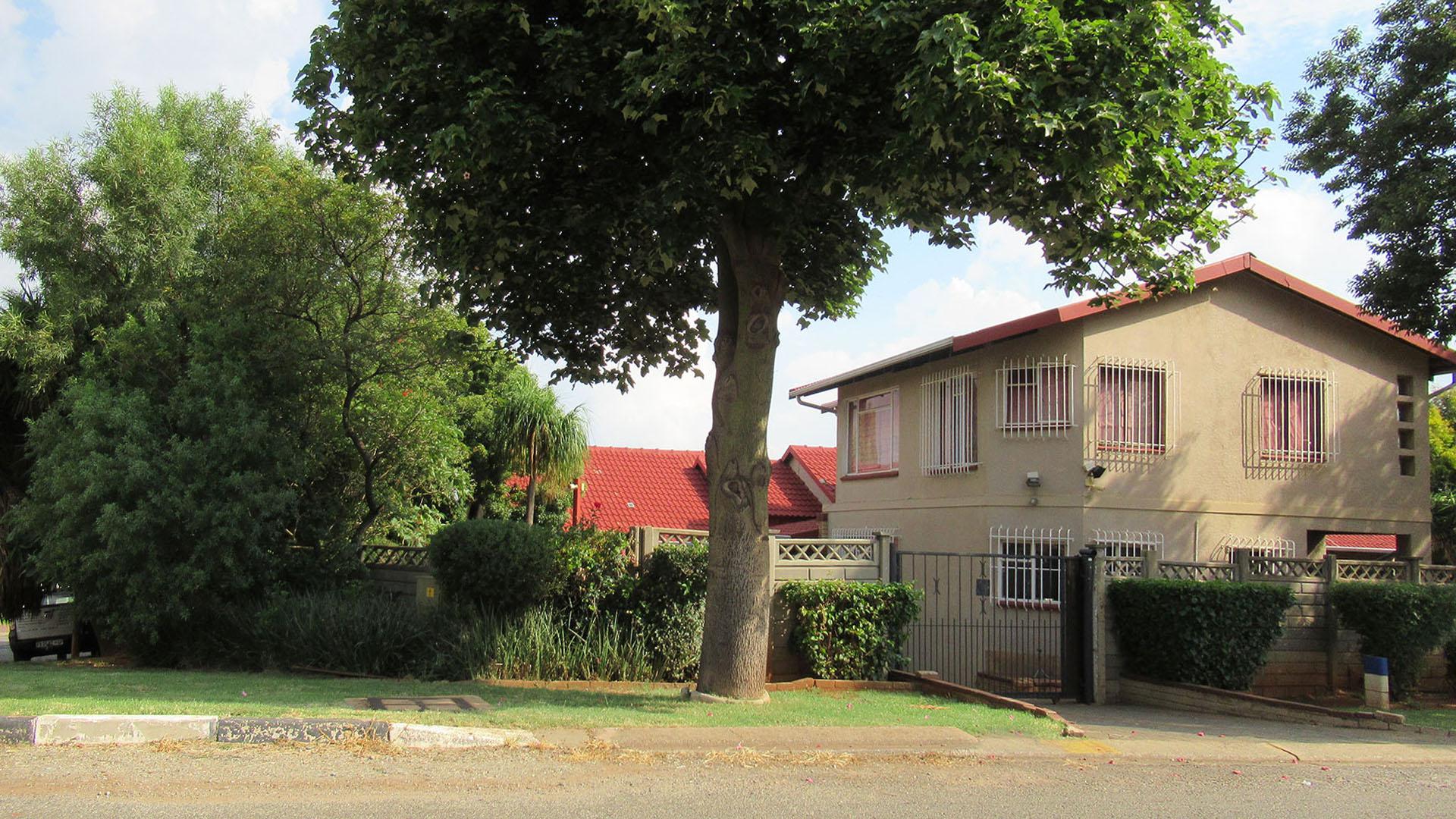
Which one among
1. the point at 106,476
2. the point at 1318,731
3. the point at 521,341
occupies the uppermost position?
the point at 521,341

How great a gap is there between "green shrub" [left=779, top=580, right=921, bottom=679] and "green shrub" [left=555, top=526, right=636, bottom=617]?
1.96 meters

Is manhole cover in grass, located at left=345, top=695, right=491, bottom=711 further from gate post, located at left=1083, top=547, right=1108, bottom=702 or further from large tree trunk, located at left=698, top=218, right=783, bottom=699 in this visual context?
gate post, located at left=1083, top=547, right=1108, bottom=702

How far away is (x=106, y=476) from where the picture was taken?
582 inches

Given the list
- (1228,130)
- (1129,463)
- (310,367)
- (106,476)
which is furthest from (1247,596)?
(106,476)

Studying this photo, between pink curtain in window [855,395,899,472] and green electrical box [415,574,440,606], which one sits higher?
pink curtain in window [855,395,899,472]

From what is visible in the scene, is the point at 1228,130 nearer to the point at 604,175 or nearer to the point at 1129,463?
the point at 604,175

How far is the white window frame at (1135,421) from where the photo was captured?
59.8ft

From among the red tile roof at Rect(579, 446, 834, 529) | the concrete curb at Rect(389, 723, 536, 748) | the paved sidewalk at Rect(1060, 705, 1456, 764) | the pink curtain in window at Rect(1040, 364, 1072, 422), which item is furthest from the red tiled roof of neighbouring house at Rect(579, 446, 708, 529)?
the concrete curb at Rect(389, 723, 536, 748)

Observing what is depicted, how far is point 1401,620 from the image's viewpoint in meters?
15.0

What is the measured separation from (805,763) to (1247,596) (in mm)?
8034

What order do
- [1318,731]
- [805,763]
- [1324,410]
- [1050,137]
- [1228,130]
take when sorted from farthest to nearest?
[1324,410] < [1318,731] < [1228,130] < [1050,137] < [805,763]

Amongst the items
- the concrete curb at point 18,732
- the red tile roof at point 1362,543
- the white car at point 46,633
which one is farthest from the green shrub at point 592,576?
the red tile roof at point 1362,543

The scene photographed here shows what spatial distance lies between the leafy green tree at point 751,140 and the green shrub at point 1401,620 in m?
5.87

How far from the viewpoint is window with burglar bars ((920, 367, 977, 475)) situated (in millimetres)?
19578
